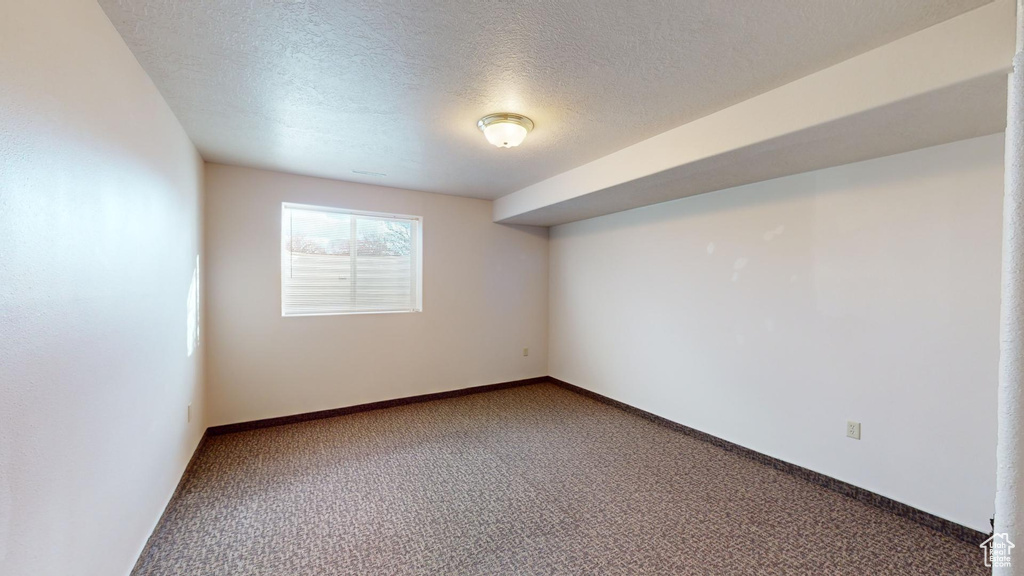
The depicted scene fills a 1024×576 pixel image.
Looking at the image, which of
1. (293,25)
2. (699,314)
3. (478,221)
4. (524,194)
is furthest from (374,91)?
(699,314)

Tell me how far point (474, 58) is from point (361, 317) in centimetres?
295

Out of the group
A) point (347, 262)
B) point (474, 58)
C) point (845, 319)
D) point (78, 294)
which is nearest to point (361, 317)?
point (347, 262)

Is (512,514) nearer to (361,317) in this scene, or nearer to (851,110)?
(361,317)

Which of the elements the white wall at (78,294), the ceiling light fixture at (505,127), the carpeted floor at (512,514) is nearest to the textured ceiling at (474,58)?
the ceiling light fixture at (505,127)

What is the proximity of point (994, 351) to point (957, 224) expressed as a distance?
0.69m

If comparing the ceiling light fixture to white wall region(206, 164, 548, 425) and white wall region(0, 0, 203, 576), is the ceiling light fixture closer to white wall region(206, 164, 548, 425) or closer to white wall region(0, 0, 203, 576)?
white wall region(0, 0, 203, 576)

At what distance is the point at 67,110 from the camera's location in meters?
1.35

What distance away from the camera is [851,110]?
191cm

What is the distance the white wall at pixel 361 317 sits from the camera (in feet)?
11.6

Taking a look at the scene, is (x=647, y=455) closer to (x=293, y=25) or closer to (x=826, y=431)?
(x=826, y=431)

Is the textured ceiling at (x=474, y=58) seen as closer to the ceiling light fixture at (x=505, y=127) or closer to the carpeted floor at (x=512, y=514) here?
the ceiling light fixture at (x=505, y=127)

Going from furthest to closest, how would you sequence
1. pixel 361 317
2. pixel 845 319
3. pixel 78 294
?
pixel 361 317 → pixel 845 319 → pixel 78 294

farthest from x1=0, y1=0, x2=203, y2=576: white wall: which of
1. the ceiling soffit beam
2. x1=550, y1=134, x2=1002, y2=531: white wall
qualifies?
x1=550, y1=134, x2=1002, y2=531: white wall

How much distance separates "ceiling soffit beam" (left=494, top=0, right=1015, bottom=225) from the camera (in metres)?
1.61
